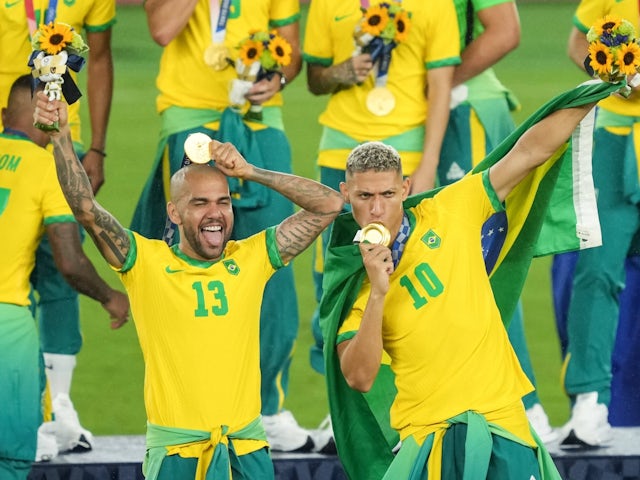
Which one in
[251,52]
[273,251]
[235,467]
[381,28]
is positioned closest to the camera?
[235,467]

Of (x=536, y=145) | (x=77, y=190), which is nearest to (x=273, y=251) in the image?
(x=77, y=190)

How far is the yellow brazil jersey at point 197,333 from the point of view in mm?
6129

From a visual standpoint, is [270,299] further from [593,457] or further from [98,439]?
[593,457]

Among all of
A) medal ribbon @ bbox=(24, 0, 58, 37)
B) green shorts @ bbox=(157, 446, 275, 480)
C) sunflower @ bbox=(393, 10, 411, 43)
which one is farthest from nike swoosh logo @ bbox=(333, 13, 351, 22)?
green shorts @ bbox=(157, 446, 275, 480)

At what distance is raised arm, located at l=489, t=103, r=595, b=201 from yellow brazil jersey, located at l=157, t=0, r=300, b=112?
172 centimetres

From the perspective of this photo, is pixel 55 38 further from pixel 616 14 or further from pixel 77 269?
pixel 616 14

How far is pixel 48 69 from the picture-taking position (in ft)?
19.7

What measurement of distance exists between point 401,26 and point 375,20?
0.41 ft

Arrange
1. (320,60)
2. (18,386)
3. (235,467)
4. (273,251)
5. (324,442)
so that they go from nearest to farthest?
1. (235,467)
2. (273,251)
3. (18,386)
4. (324,442)
5. (320,60)

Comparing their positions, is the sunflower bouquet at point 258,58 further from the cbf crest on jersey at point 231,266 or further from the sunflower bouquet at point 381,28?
the cbf crest on jersey at point 231,266

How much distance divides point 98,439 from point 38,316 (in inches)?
24.9

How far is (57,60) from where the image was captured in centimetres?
603

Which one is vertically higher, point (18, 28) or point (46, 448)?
point (18, 28)

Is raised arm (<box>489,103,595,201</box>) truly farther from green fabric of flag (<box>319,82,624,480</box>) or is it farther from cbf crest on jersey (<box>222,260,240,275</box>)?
cbf crest on jersey (<box>222,260,240,275</box>)
